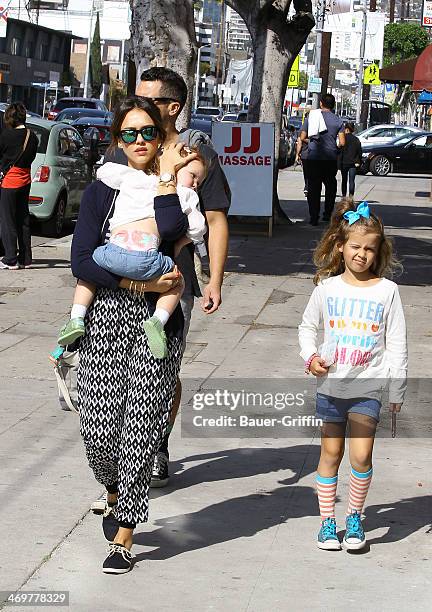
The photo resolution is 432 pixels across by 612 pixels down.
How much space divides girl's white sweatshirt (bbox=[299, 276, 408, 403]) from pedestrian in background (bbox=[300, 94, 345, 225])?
14.3m

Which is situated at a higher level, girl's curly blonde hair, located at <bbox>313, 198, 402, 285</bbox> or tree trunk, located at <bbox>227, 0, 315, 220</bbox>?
tree trunk, located at <bbox>227, 0, 315, 220</bbox>

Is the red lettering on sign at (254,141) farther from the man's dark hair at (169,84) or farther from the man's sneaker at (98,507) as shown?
the man's sneaker at (98,507)

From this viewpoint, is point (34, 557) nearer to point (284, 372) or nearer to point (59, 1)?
point (284, 372)

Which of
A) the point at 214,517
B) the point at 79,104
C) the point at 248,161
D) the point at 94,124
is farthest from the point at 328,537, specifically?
the point at 79,104

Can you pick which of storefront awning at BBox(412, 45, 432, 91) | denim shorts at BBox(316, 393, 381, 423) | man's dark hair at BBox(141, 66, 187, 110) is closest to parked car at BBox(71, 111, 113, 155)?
storefront awning at BBox(412, 45, 432, 91)

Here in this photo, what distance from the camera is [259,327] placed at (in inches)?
423

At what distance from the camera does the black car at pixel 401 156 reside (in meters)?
37.4

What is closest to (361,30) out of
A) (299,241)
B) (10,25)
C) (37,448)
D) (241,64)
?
(241,64)

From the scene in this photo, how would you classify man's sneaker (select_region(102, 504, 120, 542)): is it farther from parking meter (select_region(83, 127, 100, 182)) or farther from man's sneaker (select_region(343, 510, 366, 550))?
parking meter (select_region(83, 127, 100, 182))

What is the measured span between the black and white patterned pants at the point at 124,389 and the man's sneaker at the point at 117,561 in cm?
11

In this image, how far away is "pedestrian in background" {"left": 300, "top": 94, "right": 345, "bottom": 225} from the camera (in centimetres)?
1931

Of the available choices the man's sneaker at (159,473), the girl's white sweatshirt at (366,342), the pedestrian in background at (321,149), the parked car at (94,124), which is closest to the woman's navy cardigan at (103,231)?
the girl's white sweatshirt at (366,342)

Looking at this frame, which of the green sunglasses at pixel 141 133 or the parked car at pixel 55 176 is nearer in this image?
the green sunglasses at pixel 141 133

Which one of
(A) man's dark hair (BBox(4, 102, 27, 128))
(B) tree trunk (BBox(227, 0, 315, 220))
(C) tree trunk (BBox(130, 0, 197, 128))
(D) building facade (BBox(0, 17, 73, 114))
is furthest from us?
(D) building facade (BBox(0, 17, 73, 114))
